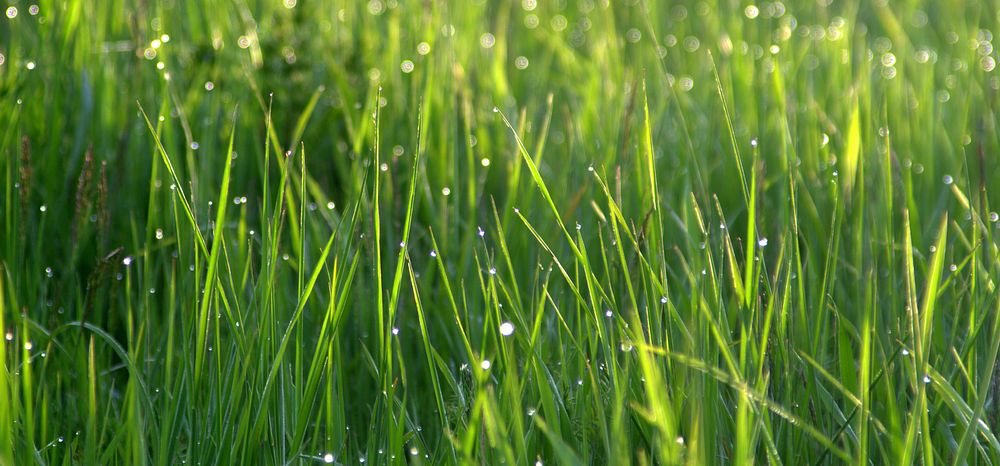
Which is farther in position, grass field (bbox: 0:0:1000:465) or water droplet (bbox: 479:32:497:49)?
water droplet (bbox: 479:32:497:49)

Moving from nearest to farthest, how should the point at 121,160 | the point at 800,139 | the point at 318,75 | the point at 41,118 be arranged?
the point at 121,160 → the point at 41,118 → the point at 800,139 → the point at 318,75

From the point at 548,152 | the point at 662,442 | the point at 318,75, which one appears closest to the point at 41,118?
the point at 318,75

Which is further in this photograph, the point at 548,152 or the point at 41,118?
the point at 548,152

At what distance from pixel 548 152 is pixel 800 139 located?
1.64ft

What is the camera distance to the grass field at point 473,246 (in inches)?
40.2

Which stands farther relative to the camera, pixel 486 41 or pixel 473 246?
pixel 486 41

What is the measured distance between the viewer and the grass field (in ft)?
3.35

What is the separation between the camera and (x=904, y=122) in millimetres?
1964

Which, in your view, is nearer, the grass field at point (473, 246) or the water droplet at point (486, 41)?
the grass field at point (473, 246)

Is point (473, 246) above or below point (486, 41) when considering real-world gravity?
below

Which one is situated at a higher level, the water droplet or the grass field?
the water droplet

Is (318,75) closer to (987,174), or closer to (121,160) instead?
(121,160)

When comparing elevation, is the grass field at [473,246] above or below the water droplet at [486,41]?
below

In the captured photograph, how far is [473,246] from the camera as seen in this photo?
4.87 feet
